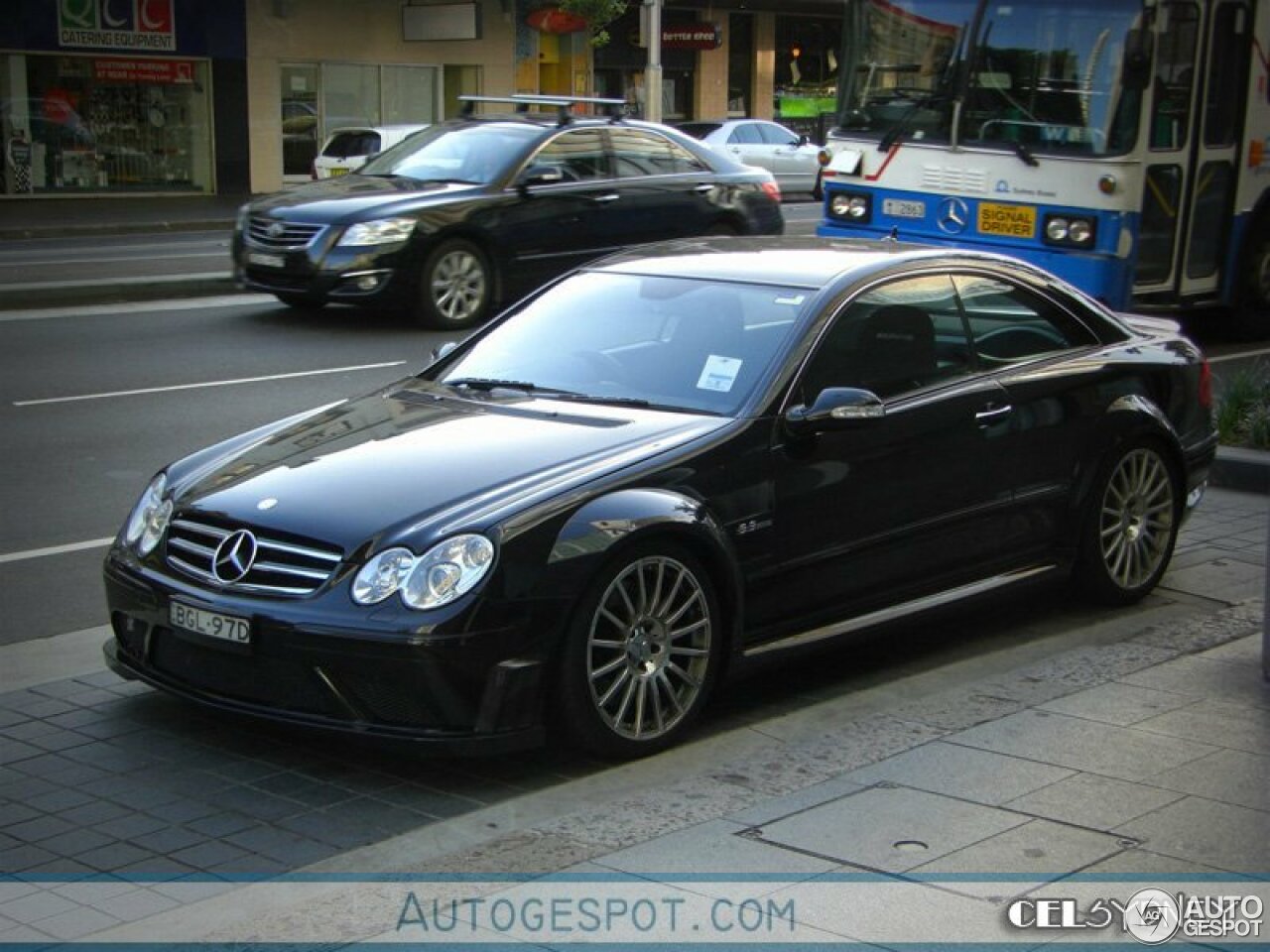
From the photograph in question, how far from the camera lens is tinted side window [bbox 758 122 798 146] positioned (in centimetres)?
3609

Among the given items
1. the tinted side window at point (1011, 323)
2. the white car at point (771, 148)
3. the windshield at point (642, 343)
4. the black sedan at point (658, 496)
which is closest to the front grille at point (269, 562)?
the black sedan at point (658, 496)

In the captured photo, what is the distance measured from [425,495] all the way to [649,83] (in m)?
34.2

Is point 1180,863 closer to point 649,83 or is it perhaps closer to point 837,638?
point 837,638

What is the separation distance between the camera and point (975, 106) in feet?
46.8

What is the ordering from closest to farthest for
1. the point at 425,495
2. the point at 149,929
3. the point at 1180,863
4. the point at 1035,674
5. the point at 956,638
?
the point at 149,929 < the point at 1180,863 < the point at 425,495 < the point at 1035,674 < the point at 956,638

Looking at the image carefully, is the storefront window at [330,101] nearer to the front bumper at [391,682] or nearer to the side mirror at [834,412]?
the side mirror at [834,412]

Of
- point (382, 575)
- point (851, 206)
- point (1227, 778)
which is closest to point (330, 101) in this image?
point (851, 206)

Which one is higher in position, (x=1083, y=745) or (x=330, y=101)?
(x=330, y=101)

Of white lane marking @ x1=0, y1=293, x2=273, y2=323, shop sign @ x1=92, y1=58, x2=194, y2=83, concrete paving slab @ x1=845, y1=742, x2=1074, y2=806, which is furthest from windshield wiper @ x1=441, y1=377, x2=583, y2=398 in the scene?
shop sign @ x1=92, y1=58, x2=194, y2=83

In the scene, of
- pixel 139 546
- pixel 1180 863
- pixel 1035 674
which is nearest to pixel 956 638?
pixel 1035 674

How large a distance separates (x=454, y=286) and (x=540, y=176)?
1.26 meters

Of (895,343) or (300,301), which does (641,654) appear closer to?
(895,343)

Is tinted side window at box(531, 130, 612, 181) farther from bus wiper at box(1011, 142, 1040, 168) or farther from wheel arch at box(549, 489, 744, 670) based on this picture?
wheel arch at box(549, 489, 744, 670)

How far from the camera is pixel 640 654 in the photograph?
592 cm
